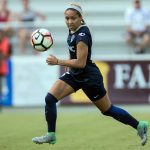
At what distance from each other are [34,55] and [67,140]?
7.96m

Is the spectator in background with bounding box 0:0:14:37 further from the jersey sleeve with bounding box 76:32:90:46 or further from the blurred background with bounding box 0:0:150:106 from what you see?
the jersey sleeve with bounding box 76:32:90:46

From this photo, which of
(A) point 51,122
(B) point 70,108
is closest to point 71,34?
(A) point 51,122

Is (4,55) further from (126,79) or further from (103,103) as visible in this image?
(103,103)

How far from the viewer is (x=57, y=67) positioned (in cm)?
1794

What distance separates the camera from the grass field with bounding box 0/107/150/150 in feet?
32.6

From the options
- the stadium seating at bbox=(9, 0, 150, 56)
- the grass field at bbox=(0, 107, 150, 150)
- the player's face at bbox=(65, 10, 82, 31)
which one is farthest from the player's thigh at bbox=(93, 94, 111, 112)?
the stadium seating at bbox=(9, 0, 150, 56)

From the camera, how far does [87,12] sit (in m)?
20.5

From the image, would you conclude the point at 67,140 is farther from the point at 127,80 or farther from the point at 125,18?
the point at 125,18

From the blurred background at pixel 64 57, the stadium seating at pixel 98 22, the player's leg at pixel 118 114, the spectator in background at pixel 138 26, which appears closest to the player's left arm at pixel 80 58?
the player's leg at pixel 118 114

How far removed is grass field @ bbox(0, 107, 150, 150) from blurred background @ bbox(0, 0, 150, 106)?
41.0 inches

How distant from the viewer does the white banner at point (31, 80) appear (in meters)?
18.0

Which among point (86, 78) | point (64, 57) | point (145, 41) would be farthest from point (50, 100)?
point (145, 41)

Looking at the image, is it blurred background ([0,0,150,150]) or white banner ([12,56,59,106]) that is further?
white banner ([12,56,59,106])

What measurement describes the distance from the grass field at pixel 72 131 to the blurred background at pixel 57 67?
1.04 m
